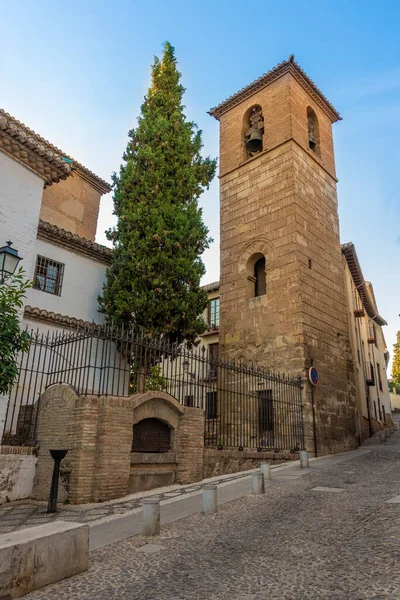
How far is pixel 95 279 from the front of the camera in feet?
49.2

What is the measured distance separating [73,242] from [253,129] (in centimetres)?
906

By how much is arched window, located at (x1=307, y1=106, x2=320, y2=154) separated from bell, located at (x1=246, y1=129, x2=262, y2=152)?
2.10m

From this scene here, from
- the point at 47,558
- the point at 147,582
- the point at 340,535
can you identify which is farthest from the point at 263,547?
the point at 47,558

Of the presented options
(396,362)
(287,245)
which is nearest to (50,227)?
(287,245)

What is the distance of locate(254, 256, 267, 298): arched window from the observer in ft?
55.5

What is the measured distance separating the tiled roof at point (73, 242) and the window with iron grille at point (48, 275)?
2.19 feet

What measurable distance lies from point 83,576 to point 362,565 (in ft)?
8.27

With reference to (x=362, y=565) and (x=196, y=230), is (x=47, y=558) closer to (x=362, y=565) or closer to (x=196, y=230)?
(x=362, y=565)

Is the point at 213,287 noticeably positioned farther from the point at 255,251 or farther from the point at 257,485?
the point at 257,485

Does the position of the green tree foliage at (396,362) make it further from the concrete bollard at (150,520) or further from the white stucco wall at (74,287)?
the concrete bollard at (150,520)

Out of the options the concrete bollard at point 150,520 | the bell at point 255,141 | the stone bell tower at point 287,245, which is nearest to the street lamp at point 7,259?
the concrete bollard at point 150,520

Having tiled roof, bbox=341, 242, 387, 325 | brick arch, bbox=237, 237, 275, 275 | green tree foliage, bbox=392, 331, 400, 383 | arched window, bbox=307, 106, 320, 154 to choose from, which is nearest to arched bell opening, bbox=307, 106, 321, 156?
arched window, bbox=307, 106, 320, 154

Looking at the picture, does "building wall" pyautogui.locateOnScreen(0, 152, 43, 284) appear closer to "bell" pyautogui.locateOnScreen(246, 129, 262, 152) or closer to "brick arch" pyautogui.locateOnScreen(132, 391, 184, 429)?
"brick arch" pyautogui.locateOnScreen(132, 391, 184, 429)

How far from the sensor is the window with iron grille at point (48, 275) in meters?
13.5
